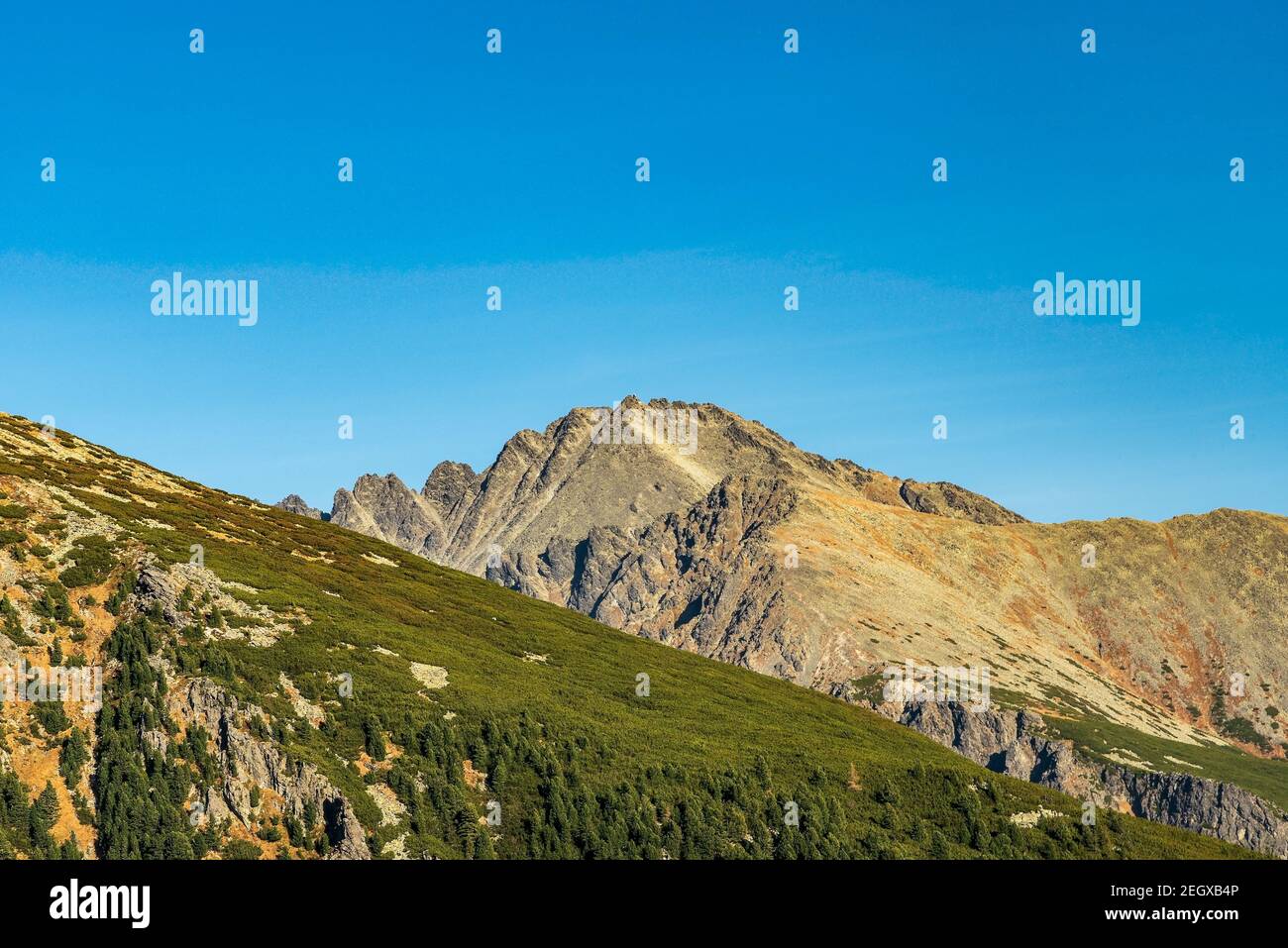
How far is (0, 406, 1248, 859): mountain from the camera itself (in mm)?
90125

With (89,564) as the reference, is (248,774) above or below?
below

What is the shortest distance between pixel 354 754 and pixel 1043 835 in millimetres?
67358

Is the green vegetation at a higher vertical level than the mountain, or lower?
higher

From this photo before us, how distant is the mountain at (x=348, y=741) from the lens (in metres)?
90.1

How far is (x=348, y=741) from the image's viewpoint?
101812mm
